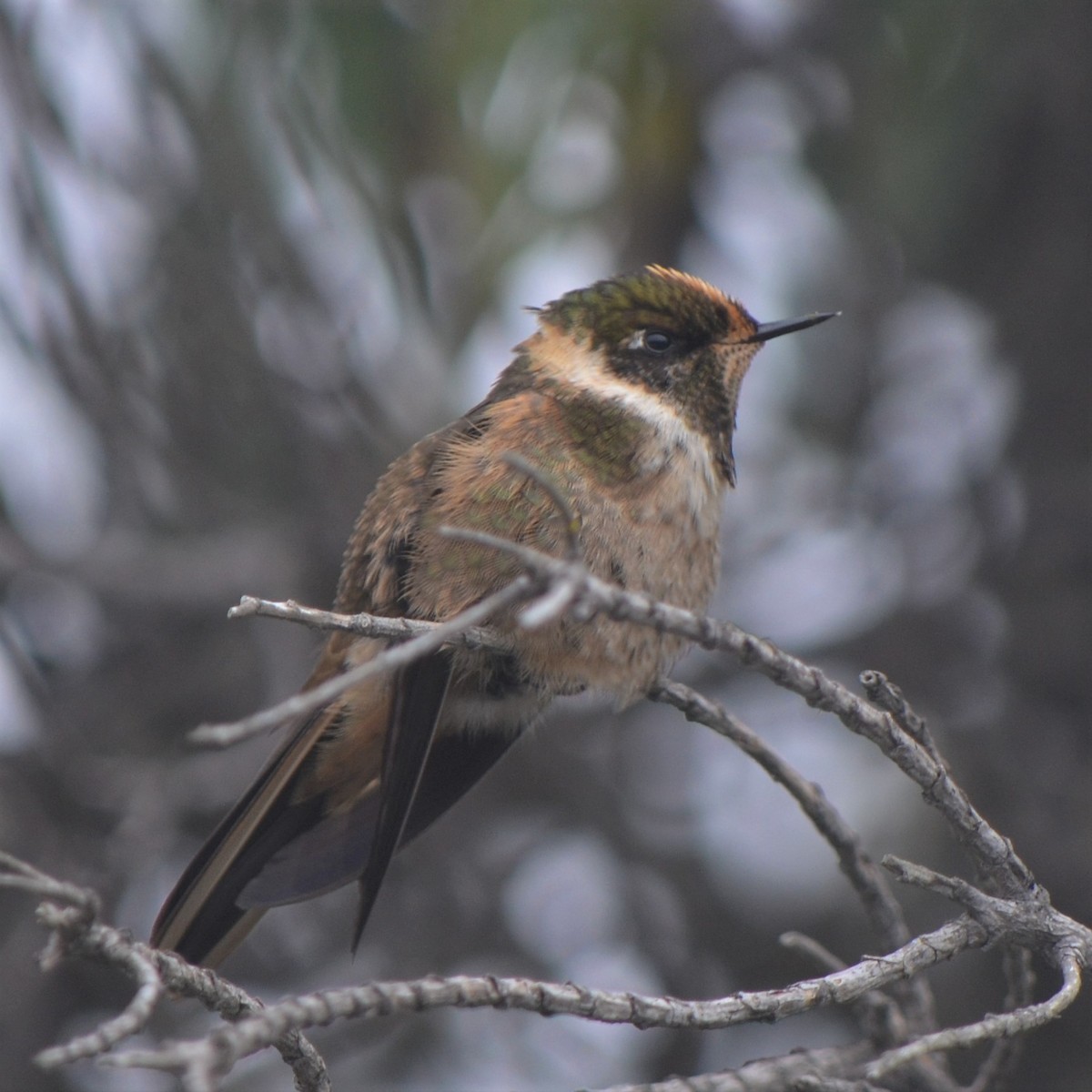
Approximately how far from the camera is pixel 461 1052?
4578 millimetres

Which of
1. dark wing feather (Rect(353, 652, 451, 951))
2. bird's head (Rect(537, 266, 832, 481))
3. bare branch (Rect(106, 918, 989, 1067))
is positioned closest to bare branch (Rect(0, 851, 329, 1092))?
bare branch (Rect(106, 918, 989, 1067))

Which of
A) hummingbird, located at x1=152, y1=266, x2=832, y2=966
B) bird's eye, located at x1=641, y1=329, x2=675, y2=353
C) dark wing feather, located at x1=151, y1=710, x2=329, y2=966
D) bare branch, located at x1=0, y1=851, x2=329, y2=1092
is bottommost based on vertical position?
bare branch, located at x1=0, y1=851, x2=329, y2=1092

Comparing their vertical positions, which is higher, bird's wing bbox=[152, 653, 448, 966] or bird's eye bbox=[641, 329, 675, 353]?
bird's eye bbox=[641, 329, 675, 353]

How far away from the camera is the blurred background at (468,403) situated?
4.34 metres

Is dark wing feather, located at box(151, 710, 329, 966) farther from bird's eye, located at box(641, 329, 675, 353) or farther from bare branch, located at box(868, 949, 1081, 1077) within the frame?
bare branch, located at box(868, 949, 1081, 1077)

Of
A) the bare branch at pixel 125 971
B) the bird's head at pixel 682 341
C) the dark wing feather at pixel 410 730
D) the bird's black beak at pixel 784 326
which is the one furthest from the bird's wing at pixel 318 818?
the bird's black beak at pixel 784 326

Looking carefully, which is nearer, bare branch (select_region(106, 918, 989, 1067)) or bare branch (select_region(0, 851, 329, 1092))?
bare branch (select_region(0, 851, 329, 1092))

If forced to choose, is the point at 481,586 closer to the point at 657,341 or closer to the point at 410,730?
the point at 410,730

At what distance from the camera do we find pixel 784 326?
351 cm

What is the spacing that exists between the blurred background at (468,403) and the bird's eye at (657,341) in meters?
0.73

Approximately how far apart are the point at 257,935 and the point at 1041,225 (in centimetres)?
348

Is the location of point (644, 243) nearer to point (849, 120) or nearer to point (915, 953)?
point (849, 120)

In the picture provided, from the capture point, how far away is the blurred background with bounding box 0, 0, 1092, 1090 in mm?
4340

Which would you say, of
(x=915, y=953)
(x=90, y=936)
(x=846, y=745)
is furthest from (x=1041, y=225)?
(x=90, y=936)
